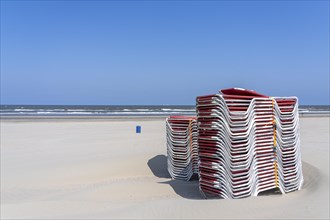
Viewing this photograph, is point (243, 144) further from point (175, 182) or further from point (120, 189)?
point (120, 189)

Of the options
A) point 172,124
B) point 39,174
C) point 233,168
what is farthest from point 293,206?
point 39,174

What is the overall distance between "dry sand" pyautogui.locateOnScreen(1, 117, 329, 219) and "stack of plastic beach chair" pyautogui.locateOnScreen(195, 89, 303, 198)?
0.35 meters

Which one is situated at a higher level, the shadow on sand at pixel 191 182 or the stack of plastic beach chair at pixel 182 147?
the stack of plastic beach chair at pixel 182 147

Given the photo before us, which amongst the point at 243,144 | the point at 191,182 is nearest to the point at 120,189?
the point at 191,182

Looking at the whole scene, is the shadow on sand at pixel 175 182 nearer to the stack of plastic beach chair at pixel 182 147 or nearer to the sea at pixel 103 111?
the stack of plastic beach chair at pixel 182 147

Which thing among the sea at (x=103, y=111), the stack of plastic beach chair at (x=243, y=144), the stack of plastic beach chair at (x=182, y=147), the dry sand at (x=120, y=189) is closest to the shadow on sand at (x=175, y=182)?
the dry sand at (x=120, y=189)

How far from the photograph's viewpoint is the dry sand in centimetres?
634

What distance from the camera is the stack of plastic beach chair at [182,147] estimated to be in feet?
29.8

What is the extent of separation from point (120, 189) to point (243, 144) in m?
3.76

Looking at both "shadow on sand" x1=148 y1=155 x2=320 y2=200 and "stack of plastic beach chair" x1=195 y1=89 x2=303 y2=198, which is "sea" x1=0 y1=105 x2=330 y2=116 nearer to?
"shadow on sand" x1=148 y1=155 x2=320 y2=200

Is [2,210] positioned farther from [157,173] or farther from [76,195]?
[157,173]

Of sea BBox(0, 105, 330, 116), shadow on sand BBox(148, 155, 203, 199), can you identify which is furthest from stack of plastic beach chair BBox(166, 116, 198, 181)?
sea BBox(0, 105, 330, 116)

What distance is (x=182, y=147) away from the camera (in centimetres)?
934

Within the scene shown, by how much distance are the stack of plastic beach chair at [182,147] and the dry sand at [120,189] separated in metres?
0.38
